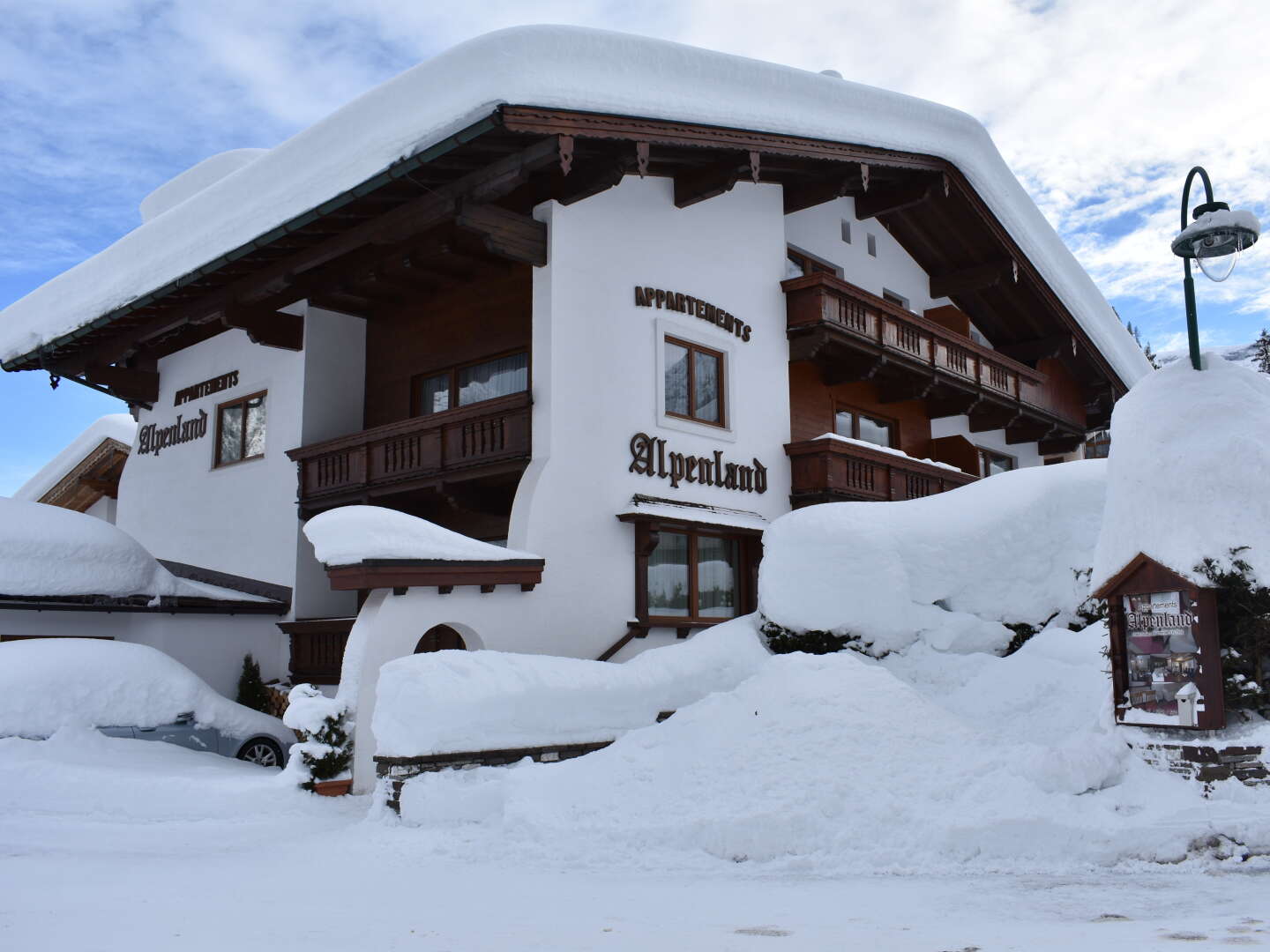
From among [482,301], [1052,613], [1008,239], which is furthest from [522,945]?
[1008,239]

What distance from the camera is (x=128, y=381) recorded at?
2177 centimetres

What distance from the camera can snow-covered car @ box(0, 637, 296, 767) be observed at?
471 inches

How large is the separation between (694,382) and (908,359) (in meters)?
Answer: 5.33

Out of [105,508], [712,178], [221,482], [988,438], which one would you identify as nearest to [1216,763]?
[712,178]

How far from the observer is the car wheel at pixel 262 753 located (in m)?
13.8

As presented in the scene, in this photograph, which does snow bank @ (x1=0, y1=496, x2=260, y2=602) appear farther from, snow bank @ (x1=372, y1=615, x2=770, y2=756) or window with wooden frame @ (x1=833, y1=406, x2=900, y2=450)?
window with wooden frame @ (x1=833, y1=406, x2=900, y2=450)

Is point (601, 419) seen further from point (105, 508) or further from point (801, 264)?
point (105, 508)

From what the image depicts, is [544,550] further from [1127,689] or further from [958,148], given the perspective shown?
[958,148]

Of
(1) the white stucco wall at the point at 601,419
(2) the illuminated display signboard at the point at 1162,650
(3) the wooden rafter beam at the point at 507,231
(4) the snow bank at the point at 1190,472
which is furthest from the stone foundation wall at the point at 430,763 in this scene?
(3) the wooden rafter beam at the point at 507,231

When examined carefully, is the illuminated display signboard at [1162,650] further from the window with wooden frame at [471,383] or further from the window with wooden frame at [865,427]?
the window with wooden frame at [865,427]

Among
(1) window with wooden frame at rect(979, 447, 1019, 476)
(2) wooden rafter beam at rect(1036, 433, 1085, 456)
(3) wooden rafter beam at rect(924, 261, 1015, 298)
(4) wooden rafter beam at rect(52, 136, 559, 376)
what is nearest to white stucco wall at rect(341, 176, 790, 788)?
(4) wooden rafter beam at rect(52, 136, 559, 376)

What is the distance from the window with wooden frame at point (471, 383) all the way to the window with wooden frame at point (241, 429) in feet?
11.1

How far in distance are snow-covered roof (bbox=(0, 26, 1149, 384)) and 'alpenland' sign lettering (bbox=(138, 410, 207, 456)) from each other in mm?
2918

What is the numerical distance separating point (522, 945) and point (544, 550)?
877 centimetres
